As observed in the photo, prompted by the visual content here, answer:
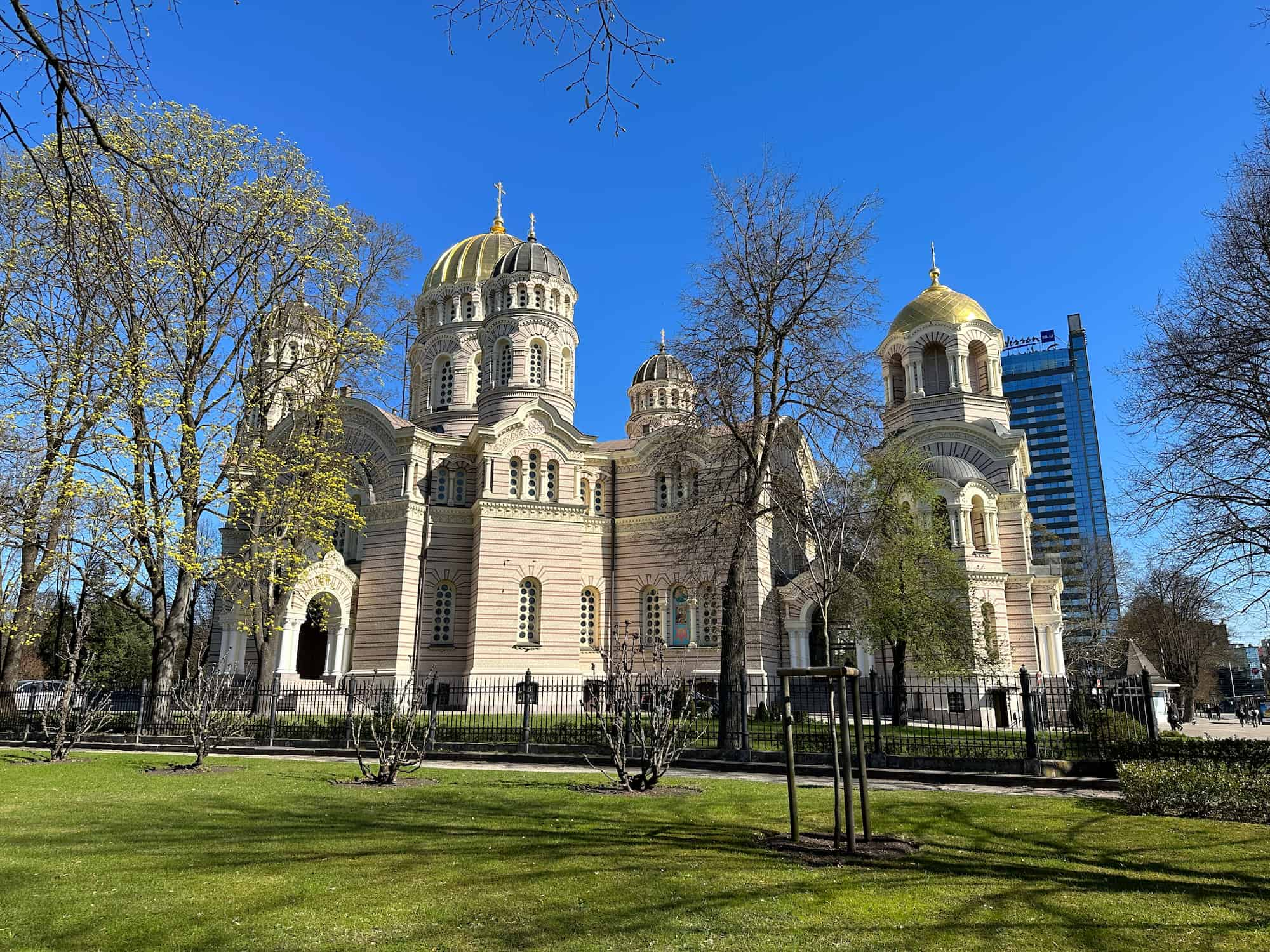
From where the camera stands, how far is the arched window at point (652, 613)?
3091cm

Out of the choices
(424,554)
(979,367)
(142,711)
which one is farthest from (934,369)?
(142,711)

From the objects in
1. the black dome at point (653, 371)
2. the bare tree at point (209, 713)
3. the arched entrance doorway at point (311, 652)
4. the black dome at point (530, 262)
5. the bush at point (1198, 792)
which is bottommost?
the bush at point (1198, 792)

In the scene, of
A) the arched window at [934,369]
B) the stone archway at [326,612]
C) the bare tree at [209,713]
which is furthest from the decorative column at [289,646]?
the arched window at [934,369]

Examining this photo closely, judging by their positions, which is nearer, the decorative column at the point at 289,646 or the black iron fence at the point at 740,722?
the black iron fence at the point at 740,722

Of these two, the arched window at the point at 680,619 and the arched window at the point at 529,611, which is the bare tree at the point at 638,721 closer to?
the arched window at the point at 529,611

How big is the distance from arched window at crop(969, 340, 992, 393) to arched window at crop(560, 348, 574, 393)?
55.6ft

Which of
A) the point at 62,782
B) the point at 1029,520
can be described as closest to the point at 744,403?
the point at 62,782

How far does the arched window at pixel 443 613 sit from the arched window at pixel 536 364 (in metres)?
9.14

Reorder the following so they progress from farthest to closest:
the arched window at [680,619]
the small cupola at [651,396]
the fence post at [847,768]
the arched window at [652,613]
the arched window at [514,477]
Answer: the small cupola at [651,396] < the arched window at [652,613] < the arched window at [680,619] < the arched window at [514,477] < the fence post at [847,768]

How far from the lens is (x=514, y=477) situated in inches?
1181

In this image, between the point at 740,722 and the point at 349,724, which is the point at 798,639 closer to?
the point at 740,722

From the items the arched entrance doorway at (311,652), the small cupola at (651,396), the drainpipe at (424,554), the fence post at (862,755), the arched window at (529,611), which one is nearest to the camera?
the fence post at (862,755)

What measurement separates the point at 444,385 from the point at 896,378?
65.7 feet

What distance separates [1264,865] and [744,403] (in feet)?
41.7
